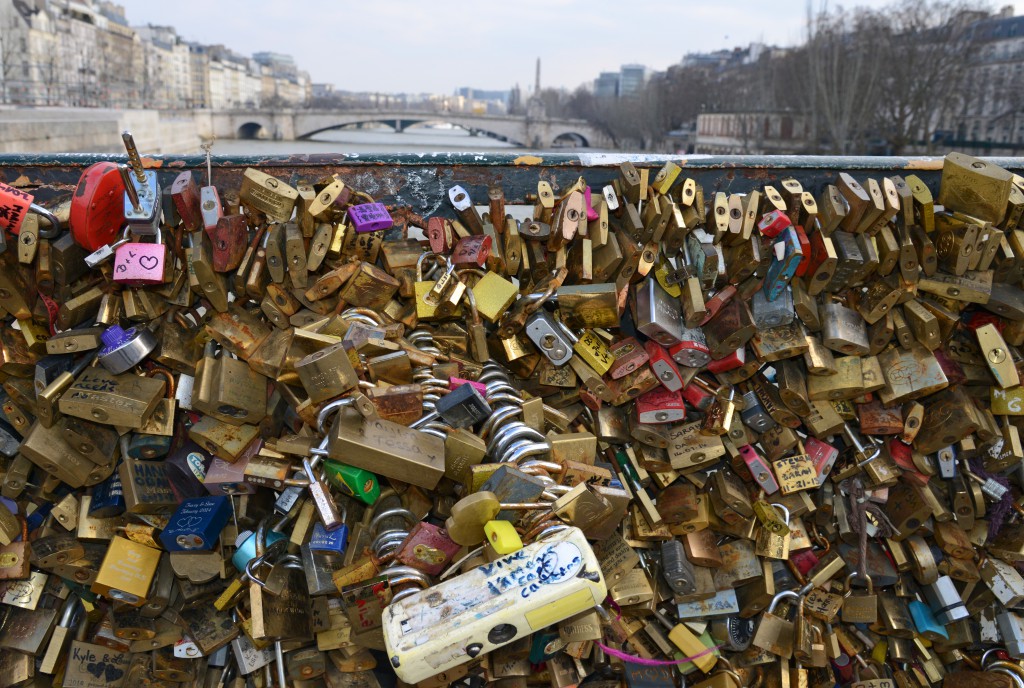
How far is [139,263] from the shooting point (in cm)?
218

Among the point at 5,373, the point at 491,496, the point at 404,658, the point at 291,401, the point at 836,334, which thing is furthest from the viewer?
the point at 836,334

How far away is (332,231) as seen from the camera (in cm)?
231

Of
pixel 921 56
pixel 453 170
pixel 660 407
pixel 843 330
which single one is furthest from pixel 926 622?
pixel 921 56

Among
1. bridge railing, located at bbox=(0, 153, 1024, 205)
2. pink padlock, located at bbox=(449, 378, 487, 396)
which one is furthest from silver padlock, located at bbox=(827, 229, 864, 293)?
pink padlock, located at bbox=(449, 378, 487, 396)

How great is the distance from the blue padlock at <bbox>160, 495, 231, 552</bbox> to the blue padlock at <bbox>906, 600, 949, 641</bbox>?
2585 millimetres

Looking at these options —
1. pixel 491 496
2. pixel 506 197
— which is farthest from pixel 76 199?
pixel 491 496

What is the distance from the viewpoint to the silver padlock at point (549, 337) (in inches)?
92.6

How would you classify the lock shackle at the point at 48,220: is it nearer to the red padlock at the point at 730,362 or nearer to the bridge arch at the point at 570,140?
the red padlock at the point at 730,362

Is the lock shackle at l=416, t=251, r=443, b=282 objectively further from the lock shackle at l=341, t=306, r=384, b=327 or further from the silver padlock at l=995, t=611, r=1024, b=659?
the silver padlock at l=995, t=611, r=1024, b=659

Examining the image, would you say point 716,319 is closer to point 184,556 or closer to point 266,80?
point 184,556

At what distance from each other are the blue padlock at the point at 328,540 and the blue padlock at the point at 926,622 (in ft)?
7.29

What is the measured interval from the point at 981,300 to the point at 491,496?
6.74 feet

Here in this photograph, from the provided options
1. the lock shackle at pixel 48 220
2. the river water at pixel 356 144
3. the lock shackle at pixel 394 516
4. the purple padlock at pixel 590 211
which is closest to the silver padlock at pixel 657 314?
the purple padlock at pixel 590 211

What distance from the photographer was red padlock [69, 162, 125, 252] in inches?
82.2
